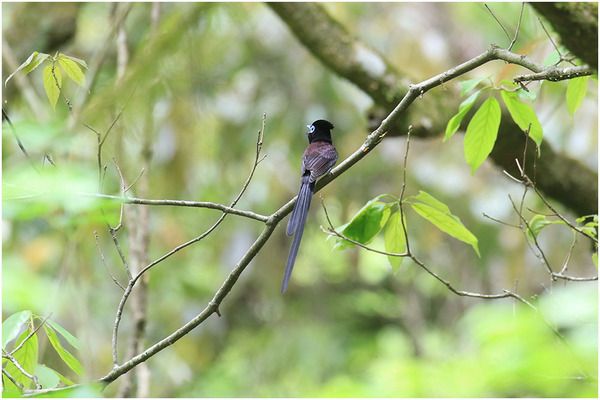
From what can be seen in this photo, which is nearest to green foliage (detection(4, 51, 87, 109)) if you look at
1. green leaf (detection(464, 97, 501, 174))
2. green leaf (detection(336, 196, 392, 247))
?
green leaf (detection(336, 196, 392, 247))

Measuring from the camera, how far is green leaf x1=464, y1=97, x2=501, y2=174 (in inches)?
73.5

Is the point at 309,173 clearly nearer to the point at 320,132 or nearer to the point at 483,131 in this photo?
the point at 320,132

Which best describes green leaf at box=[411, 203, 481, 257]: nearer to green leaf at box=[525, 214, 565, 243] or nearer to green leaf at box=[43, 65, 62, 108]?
green leaf at box=[525, 214, 565, 243]

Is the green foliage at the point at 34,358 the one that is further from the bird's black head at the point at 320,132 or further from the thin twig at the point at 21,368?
the bird's black head at the point at 320,132

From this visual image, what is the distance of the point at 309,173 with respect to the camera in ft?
8.58

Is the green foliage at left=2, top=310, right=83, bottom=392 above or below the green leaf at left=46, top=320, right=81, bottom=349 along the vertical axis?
below

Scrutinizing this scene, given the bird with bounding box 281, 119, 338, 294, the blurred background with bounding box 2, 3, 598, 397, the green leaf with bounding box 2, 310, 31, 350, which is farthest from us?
the blurred background with bounding box 2, 3, 598, 397

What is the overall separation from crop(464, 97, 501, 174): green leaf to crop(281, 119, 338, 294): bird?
2.03 feet

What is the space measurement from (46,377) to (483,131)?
154cm

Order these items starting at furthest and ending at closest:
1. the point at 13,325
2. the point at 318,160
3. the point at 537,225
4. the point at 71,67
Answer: the point at 318,160
the point at 537,225
the point at 71,67
the point at 13,325

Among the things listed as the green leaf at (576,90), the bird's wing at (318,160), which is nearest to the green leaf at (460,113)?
the green leaf at (576,90)

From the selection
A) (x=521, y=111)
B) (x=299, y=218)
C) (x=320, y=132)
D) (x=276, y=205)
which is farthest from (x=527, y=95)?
(x=276, y=205)

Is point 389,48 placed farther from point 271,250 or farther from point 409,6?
point 271,250

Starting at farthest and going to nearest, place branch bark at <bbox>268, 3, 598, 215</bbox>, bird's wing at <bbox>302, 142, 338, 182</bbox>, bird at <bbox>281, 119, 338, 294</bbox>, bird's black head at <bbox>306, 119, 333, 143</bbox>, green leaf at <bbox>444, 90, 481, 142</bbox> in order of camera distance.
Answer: bird's black head at <bbox>306, 119, 333, 143</bbox>, branch bark at <bbox>268, 3, 598, 215</bbox>, bird's wing at <bbox>302, 142, 338, 182</bbox>, bird at <bbox>281, 119, 338, 294</bbox>, green leaf at <bbox>444, 90, 481, 142</bbox>
